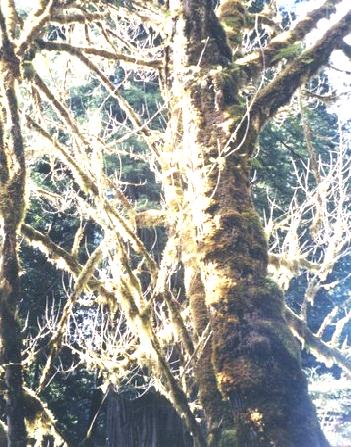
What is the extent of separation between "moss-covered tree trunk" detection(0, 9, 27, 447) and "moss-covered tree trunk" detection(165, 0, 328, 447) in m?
0.99

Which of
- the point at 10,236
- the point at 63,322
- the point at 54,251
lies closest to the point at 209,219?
the point at 10,236

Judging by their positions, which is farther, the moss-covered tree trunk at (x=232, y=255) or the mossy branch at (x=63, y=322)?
the mossy branch at (x=63, y=322)

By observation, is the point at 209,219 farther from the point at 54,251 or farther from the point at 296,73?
the point at 54,251

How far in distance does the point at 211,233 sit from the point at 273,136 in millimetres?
8594

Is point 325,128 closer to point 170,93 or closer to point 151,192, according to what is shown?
point 151,192

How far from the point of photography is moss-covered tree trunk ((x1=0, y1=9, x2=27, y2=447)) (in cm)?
265

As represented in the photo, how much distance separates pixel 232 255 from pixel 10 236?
4.00 feet

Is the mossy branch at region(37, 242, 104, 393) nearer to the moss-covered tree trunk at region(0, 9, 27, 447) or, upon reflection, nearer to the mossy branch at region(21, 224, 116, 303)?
the mossy branch at region(21, 224, 116, 303)

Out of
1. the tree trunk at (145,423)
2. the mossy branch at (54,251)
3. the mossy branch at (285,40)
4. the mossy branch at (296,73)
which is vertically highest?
the mossy branch at (285,40)

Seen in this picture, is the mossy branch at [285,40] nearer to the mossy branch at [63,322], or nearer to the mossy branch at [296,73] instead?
the mossy branch at [296,73]

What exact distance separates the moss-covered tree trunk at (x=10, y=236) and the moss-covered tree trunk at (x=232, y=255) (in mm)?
986

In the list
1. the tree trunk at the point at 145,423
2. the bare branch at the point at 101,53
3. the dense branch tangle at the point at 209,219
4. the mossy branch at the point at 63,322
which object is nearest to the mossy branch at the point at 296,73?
the dense branch tangle at the point at 209,219

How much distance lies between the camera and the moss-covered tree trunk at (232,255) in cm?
221

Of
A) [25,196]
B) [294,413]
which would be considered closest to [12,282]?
[25,196]
